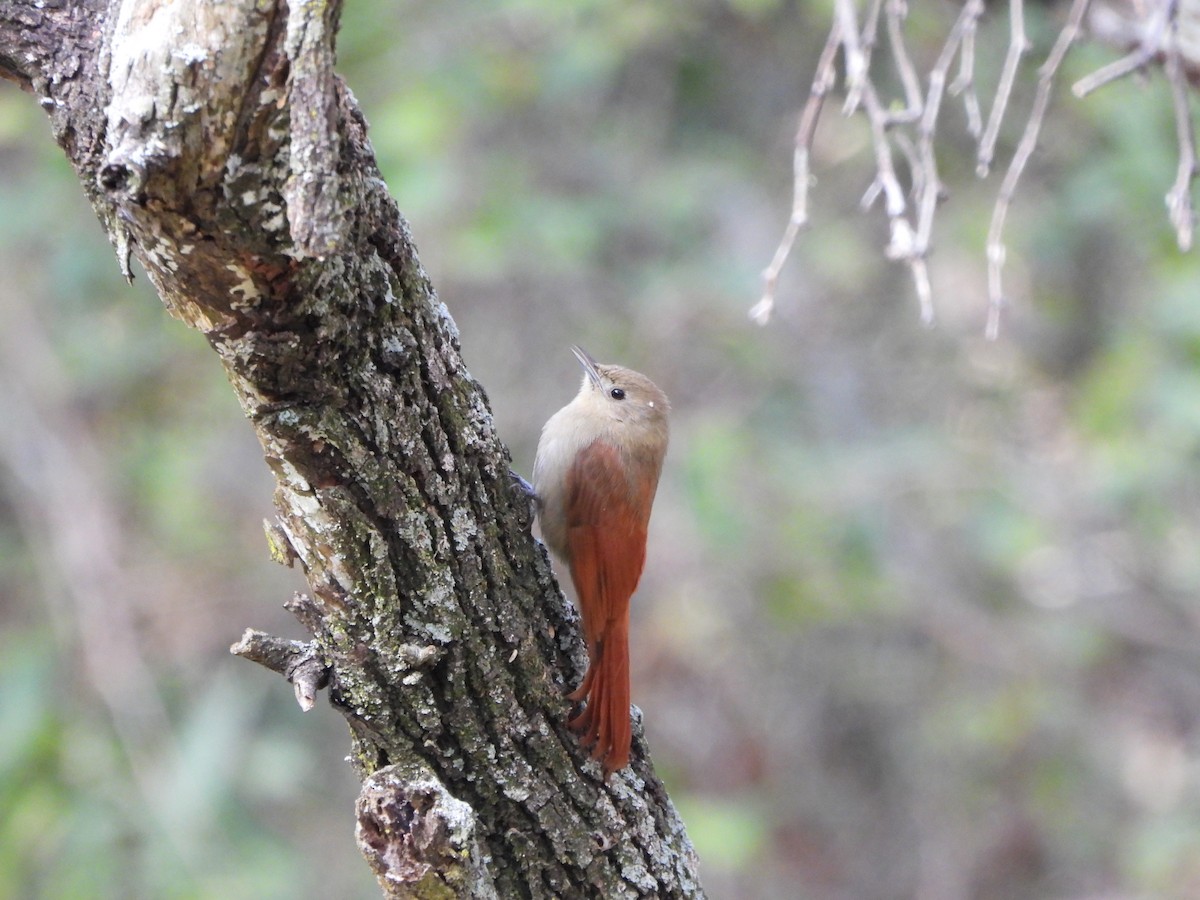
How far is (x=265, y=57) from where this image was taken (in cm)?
146

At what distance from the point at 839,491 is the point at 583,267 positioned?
1.83 meters

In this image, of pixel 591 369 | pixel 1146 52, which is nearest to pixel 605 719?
pixel 1146 52

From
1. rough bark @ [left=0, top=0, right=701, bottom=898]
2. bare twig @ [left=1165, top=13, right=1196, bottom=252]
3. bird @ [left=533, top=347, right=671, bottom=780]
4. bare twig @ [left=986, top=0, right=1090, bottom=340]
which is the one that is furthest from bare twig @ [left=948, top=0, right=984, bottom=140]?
bird @ [left=533, top=347, right=671, bottom=780]

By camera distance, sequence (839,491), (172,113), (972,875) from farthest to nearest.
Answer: (972,875)
(839,491)
(172,113)

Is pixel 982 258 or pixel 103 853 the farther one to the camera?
pixel 982 258

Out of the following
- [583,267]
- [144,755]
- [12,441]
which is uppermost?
[583,267]

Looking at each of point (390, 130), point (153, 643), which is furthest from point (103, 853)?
point (390, 130)

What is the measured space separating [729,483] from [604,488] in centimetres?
262

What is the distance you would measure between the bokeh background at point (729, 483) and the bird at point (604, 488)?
1474 mm

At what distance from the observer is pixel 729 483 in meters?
6.25

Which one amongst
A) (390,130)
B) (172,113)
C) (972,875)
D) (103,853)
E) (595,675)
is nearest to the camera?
(172,113)

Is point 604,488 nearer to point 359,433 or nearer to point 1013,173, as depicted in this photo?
point 1013,173

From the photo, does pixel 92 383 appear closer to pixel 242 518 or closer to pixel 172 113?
pixel 242 518

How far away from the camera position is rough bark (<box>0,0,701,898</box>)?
1475 millimetres
